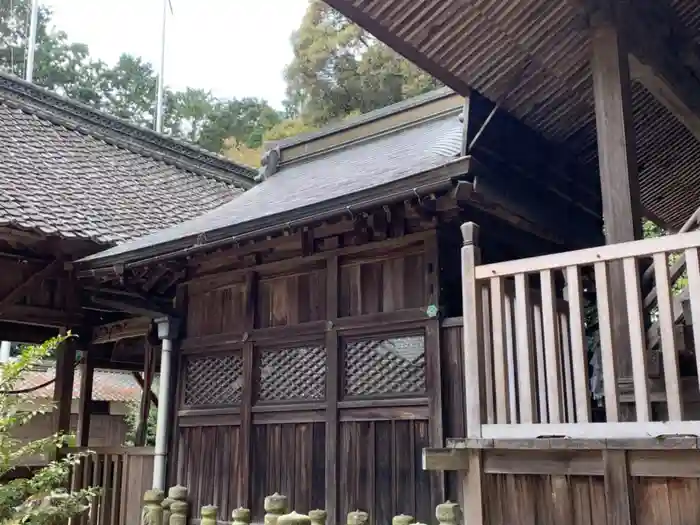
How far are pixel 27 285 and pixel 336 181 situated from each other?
11.8 feet

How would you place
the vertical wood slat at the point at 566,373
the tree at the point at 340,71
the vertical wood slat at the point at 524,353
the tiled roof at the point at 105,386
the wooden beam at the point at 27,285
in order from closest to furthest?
the vertical wood slat at the point at 524,353, the vertical wood slat at the point at 566,373, the wooden beam at the point at 27,285, the tiled roof at the point at 105,386, the tree at the point at 340,71

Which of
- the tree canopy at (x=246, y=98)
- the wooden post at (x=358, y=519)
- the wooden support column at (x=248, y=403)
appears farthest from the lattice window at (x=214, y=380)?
the tree canopy at (x=246, y=98)

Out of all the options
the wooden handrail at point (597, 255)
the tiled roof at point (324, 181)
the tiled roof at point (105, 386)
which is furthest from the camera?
the tiled roof at point (105, 386)

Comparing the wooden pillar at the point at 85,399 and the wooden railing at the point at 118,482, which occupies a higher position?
the wooden pillar at the point at 85,399

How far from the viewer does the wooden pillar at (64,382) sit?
8.07 m

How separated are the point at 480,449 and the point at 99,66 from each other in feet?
105

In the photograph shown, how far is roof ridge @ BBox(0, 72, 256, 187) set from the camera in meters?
10.4

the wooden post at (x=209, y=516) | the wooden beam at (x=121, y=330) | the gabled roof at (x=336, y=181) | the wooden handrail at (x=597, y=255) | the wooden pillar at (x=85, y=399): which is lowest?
the wooden post at (x=209, y=516)

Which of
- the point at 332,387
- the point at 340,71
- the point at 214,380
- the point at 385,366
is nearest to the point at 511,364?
the point at 385,366

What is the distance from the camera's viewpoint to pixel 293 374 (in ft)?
20.0

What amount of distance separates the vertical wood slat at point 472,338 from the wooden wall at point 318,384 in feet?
5.14

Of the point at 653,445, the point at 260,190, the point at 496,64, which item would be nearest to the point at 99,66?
the point at 260,190

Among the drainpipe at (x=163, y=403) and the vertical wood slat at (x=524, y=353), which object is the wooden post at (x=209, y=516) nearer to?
the drainpipe at (x=163, y=403)

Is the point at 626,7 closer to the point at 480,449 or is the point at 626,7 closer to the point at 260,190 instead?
the point at 480,449
